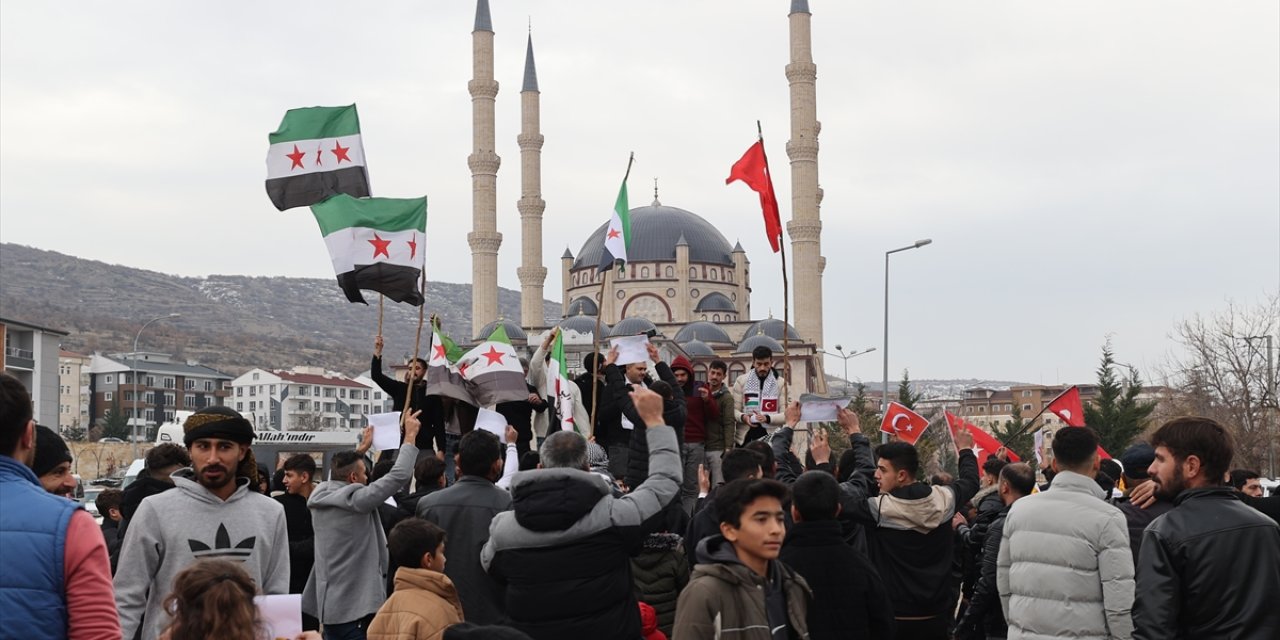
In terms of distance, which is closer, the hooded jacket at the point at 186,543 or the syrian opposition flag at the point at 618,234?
the hooded jacket at the point at 186,543

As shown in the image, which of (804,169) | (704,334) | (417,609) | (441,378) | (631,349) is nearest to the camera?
(417,609)

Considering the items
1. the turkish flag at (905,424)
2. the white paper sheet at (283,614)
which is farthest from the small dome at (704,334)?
the white paper sheet at (283,614)

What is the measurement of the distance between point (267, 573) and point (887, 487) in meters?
3.08

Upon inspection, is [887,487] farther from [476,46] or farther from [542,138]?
[542,138]

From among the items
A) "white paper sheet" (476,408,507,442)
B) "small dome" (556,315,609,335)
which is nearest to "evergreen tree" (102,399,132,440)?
"small dome" (556,315,609,335)

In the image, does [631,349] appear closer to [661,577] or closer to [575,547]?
[661,577]

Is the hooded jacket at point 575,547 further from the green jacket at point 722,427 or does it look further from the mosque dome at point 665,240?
the mosque dome at point 665,240

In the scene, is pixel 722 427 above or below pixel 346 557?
above

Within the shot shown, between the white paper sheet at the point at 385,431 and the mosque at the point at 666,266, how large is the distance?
36.1m

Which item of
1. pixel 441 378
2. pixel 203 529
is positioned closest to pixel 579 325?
pixel 441 378

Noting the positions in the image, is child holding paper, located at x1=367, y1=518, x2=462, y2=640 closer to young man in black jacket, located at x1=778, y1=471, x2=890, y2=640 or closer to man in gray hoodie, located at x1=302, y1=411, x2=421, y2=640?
man in gray hoodie, located at x1=302, y1=411, x2=421, y2=640

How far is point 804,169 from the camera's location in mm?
57031

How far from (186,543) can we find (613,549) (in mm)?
1439

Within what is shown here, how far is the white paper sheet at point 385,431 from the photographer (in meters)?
7.62
